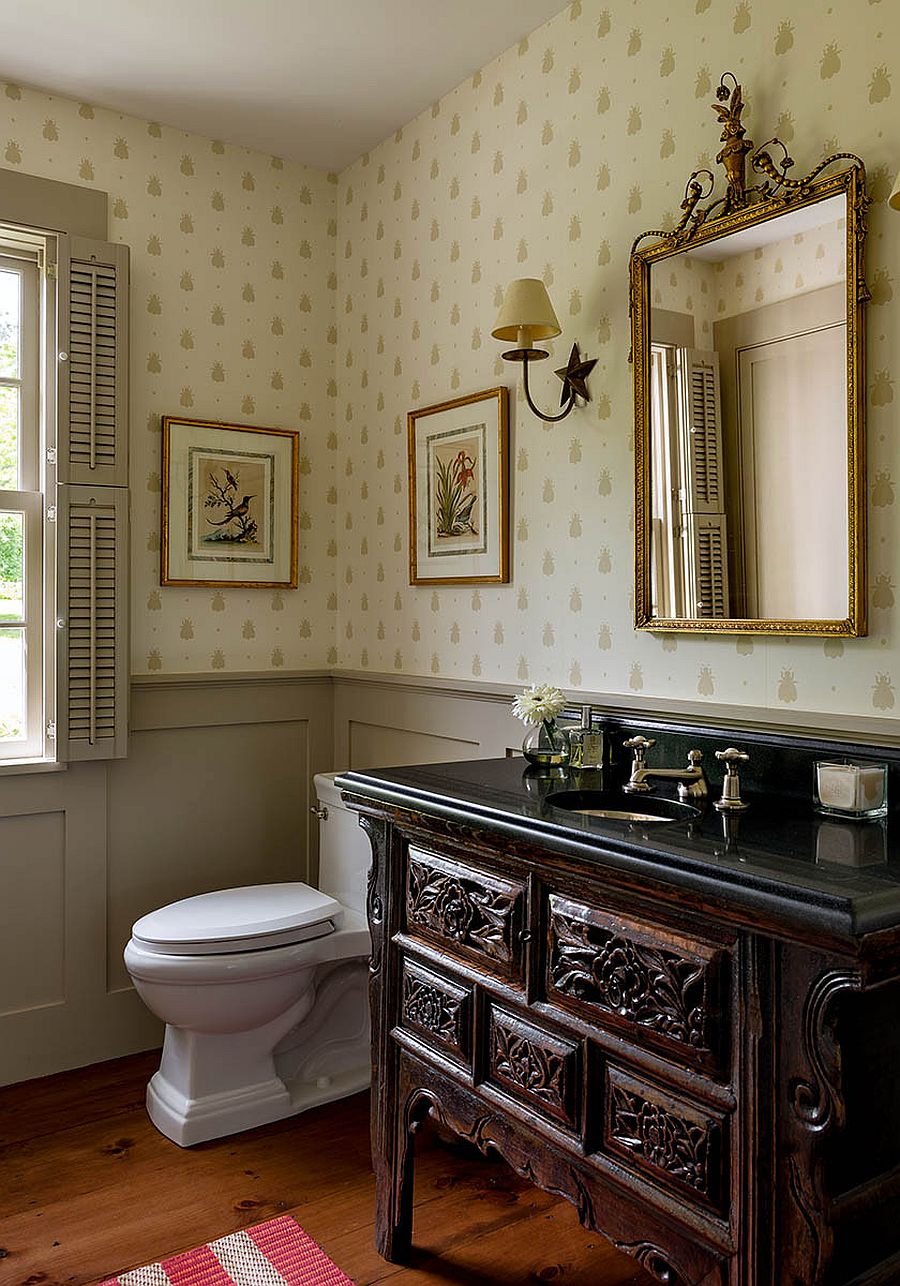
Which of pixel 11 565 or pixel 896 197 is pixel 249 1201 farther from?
pixel 896 197

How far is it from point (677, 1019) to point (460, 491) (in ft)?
5.39

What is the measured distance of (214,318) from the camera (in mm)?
3016

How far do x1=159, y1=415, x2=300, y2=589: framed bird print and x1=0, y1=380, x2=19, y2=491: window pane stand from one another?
390 millimetres

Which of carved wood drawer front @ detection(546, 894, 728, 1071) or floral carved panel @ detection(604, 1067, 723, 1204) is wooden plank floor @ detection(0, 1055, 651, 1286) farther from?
carved wood drawer front @ detection(546, 894, 728, 1071)

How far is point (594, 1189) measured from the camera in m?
1.49

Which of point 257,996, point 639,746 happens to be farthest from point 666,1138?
point 257,996

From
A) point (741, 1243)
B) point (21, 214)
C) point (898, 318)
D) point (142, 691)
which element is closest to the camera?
point (741, 1243)

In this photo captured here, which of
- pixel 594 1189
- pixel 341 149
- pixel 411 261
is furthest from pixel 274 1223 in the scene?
pixel 341 149

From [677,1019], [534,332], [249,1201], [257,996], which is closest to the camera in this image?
[677,1019]

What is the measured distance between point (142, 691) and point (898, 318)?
2.13 metres

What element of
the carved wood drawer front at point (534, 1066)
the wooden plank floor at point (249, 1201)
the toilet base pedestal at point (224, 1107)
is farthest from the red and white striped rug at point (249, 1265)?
the carved wood drawer front at point (534, 1066)

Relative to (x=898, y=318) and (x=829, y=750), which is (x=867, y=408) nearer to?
(x=898, y=318)

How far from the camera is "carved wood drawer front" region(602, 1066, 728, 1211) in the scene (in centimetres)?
131

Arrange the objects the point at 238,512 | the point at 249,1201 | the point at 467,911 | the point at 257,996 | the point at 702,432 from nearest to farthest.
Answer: the point at 467,911, the point at 702,432, the point at 249,1201, the point at 257,996, the point at 238,512
